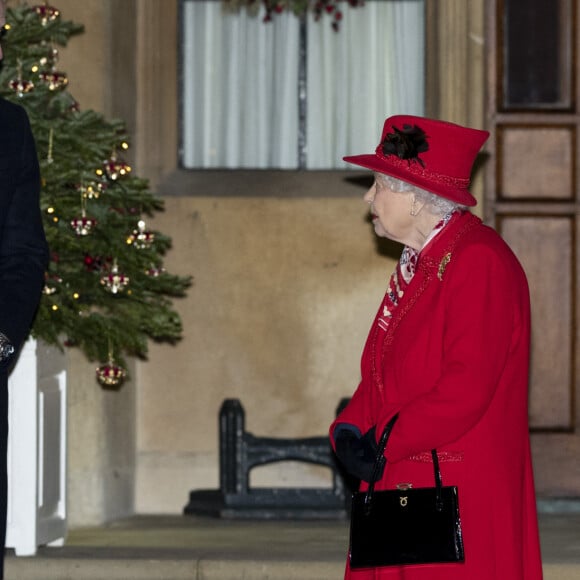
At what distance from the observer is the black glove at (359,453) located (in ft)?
12.2

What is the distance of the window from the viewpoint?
842 centimetres

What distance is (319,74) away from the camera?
846 cm

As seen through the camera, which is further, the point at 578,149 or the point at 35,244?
the point at 578,149

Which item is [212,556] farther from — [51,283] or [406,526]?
[406,526]

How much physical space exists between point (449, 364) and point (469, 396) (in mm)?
104

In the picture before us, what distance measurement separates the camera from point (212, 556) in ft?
20.8

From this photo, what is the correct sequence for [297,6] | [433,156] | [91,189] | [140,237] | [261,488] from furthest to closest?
[297,6] → [261,488] → [140,237] → [91,189] → [433,156]

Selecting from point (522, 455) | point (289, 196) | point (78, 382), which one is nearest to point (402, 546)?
Answer: point (522, 455)

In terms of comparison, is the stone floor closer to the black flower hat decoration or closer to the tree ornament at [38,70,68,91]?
the tree ornament at [38,70,68,91]

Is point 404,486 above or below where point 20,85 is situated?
below

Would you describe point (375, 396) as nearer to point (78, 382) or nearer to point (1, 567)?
point (1, 567)

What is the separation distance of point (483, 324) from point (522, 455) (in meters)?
0.46

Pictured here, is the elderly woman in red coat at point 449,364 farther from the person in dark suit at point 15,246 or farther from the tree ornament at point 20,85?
the tree ornament at point 20,85

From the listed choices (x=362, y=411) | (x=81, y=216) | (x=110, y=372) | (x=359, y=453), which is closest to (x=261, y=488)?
(x=110, y=372)
